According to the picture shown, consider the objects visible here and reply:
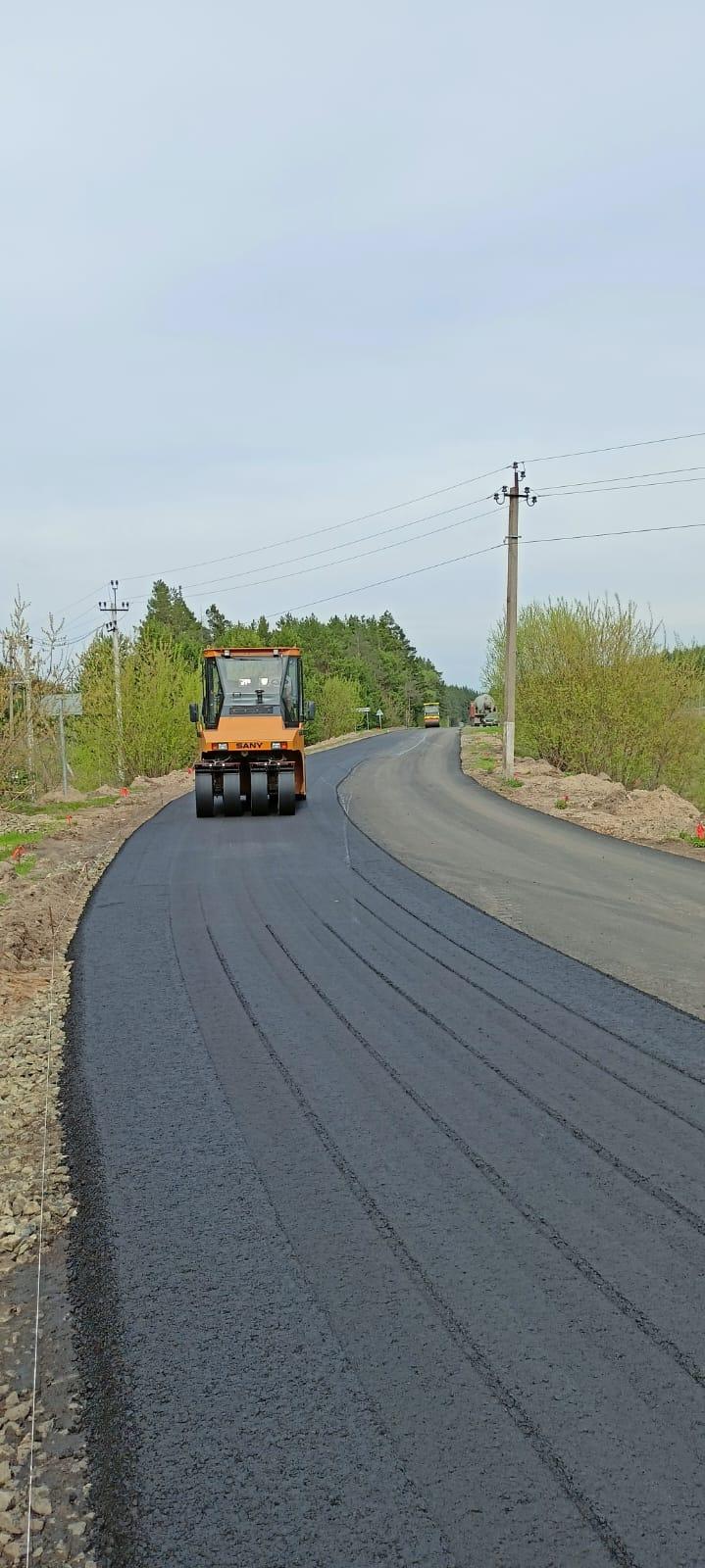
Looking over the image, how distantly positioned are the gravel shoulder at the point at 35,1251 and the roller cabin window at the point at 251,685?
9095 mm

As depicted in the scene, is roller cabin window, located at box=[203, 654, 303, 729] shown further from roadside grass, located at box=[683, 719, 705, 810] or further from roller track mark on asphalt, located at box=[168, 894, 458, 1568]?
roadside grass, located at box=[683, 719, 705, 810]

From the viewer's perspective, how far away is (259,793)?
20.1 m

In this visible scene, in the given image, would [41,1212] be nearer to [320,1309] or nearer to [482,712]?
[320,1309]

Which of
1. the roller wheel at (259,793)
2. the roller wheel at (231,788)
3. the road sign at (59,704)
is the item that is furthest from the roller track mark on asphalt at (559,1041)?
the road sign at (59,704)

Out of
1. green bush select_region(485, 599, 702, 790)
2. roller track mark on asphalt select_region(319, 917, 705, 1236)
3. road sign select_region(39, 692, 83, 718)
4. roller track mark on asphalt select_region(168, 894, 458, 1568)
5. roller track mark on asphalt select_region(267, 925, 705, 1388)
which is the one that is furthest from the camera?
green bush select_region(485, 599, 702, 790)

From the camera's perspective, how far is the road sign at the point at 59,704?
24.4 m

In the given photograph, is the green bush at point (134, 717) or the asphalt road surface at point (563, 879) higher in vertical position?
the green bush at point (134, 717)

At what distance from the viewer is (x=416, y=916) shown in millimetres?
11695

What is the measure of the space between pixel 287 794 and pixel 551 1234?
609 inches

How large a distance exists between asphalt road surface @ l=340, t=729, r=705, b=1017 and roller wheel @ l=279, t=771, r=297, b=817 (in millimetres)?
1406

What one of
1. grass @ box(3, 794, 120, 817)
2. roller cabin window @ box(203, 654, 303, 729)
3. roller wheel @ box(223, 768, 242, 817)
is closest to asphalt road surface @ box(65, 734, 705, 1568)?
roller wheel @ box(223, 768, 242, 817)

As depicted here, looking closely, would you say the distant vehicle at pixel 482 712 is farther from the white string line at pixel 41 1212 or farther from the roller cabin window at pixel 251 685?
the white string line at pixel 41 1212

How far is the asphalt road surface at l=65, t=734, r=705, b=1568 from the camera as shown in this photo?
3.35 meters

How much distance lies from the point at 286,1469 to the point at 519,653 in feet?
104
